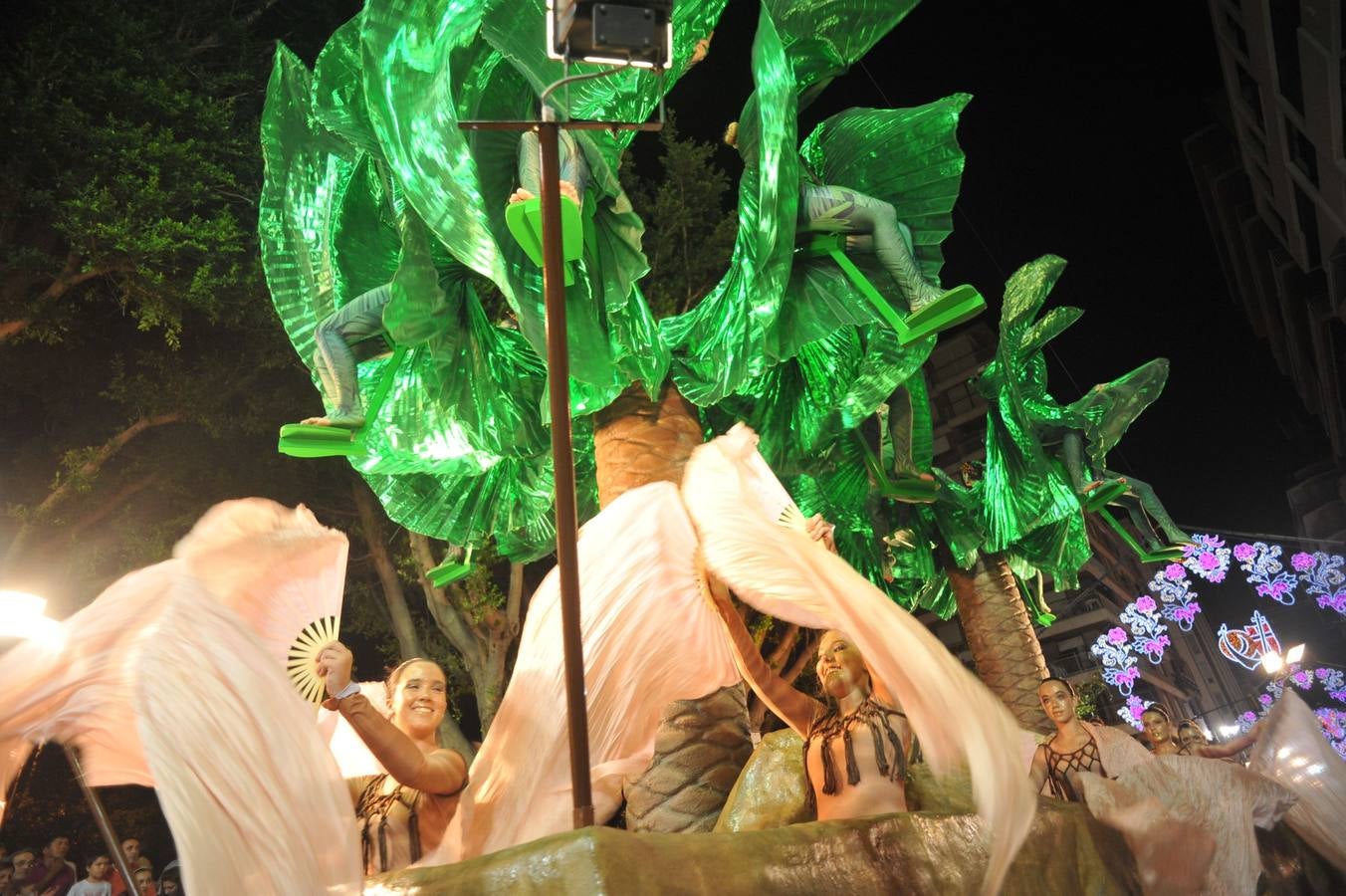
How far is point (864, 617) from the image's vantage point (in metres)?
3.02

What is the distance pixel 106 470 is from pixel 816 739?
1052cm

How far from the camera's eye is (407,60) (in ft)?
14.8

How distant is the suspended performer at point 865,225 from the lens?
17.5 ft

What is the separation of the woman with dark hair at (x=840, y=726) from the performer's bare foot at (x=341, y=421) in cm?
214

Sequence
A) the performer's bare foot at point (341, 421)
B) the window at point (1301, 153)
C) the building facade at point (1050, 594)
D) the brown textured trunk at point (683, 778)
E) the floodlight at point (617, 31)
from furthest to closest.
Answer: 1. the building facade at point (1050, 594)
2. the window at point (1301, 153)
3. the performer's bare foot at point (341, 421)
4. the brown textured trunk at point (683, 778)
5. the floodlight at point (617, 31)

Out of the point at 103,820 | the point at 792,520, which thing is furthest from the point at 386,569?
the point at 103,820

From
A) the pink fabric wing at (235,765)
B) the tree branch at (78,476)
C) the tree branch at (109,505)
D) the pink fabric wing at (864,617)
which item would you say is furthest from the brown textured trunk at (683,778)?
the tree branch at (109,505)

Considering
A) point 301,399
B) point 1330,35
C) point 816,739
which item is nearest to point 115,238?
point 301,399

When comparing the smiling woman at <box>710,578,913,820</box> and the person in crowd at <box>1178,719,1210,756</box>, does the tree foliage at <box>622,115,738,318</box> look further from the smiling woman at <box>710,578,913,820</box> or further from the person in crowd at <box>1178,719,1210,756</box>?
the smiling woman at <box>710,578,913,820</box>

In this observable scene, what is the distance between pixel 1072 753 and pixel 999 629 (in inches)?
163

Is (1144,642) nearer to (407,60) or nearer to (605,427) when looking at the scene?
(605,427)

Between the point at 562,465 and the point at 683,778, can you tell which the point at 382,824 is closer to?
the point at 683,778

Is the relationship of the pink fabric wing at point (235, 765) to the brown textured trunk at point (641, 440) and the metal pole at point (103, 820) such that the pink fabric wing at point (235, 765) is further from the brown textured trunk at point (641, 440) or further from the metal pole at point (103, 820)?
the brown textured trunk at point (641, 440)

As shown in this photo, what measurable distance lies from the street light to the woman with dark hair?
2.04 meters
